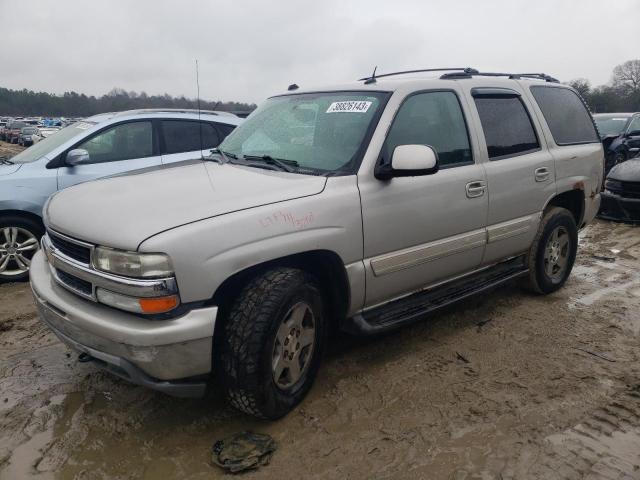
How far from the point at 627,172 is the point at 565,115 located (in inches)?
148

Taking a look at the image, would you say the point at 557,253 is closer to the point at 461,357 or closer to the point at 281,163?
the point at 461,357

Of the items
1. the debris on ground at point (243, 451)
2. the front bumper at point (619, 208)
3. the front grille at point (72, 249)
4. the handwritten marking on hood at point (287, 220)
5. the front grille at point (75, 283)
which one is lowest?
the debris on ground at point (243, 451)

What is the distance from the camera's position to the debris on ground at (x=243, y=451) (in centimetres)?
260

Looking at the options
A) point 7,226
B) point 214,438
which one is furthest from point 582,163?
point 7,226

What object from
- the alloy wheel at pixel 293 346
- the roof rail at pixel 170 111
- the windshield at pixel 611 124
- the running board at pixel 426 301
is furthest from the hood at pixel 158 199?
the windshield at pixel 611 124

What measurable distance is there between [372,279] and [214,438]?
127 centimetres

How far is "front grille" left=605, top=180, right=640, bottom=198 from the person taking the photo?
7738mm

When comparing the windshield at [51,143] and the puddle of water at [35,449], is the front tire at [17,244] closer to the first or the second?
the windshield at [51,143]

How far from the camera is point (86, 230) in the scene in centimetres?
263

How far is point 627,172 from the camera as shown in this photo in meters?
7.85

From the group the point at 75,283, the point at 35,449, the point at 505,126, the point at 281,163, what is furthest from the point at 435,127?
the point at 35,449

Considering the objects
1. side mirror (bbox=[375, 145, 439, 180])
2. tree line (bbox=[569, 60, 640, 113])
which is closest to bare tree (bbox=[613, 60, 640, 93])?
tree line (bbox=[569, 60, 640, 113])

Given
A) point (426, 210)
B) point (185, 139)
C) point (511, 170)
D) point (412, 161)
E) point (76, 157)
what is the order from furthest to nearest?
point (185, 139) → point (76, 157) → point (511, 170) → point (426, 210) → point (412, 161)

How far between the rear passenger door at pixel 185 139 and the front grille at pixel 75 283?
3286 mm
